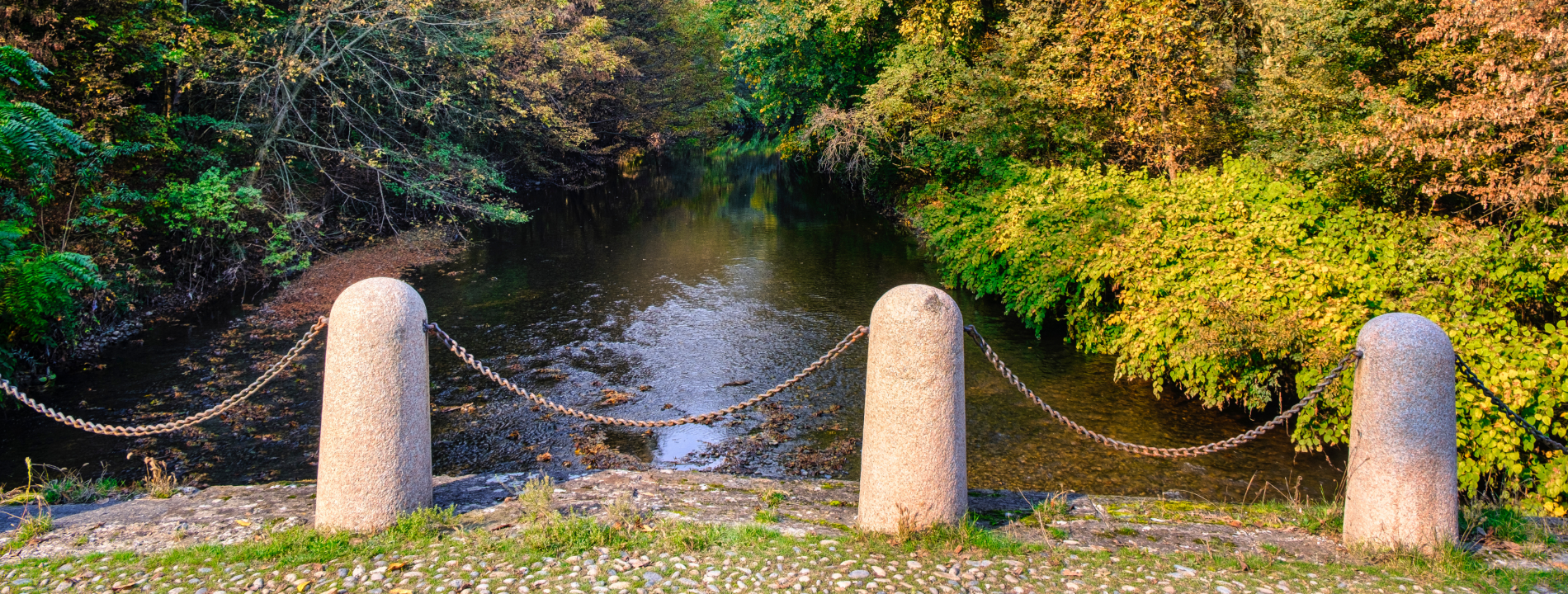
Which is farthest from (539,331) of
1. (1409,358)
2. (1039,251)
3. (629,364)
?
(1409,358)

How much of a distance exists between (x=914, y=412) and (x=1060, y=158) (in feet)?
41.3

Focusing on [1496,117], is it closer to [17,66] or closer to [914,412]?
[914,412]

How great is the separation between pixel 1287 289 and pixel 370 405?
7948 millimetres

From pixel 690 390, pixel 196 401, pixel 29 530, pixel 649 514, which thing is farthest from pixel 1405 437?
pixel 196 401

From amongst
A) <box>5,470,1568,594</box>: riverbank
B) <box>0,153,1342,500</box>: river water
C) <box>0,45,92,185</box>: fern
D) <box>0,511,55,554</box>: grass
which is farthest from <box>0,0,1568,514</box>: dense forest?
<box>0,511,55,554</box>: grass

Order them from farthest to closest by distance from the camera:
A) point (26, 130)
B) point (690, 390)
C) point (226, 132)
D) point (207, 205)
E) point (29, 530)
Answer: point (226, 132)
point (207, 205)
point (690, 390)
point (26, 130)
point (29, 530)

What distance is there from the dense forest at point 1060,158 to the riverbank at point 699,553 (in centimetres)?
300

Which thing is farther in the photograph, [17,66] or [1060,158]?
[1060,158]

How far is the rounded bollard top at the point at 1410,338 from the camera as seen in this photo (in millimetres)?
4164

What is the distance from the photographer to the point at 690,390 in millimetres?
10031

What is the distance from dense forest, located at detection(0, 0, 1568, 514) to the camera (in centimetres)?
763

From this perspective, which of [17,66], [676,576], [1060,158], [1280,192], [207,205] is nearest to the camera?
[676,576]

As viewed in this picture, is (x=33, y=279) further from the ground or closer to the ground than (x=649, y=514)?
further from the ground

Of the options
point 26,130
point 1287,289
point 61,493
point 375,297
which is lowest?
point 61,493
